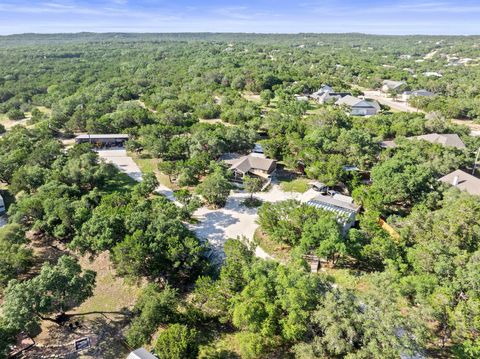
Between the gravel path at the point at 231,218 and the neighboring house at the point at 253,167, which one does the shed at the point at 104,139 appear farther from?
the neighboring house at the point at 253,167

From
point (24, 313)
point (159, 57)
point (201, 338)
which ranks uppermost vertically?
point (159, 57)

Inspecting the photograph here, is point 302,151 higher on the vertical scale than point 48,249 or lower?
higher

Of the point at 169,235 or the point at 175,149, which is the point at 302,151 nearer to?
the point at 175,149

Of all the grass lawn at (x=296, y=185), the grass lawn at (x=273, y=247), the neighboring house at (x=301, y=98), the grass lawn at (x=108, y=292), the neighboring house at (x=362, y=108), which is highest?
the neighboring house at (x=301, y=98)

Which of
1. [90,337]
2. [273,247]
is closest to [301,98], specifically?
[273,247]

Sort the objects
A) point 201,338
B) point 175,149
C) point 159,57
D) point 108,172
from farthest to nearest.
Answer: point 159,57, point 175,149, point 108,172, point 201,338

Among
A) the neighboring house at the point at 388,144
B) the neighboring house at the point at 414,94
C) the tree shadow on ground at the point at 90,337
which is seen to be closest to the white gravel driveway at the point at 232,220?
the tree shadow on ground at the point at 90,337

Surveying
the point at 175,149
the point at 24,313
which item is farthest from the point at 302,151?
the point at 24,313
